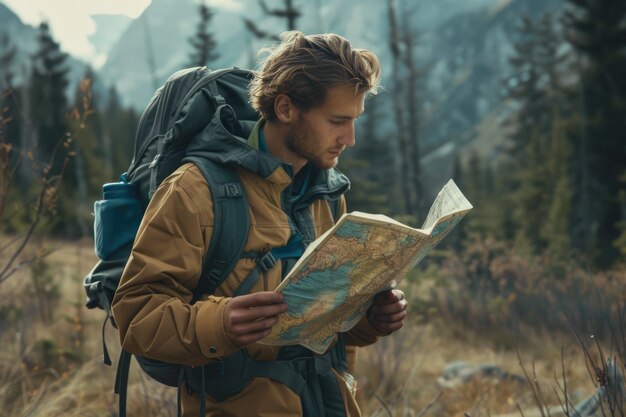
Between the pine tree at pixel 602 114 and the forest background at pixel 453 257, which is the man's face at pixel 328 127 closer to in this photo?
the forest background at pixel 453 257

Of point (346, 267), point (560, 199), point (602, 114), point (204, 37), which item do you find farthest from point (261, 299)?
point (204, 37)

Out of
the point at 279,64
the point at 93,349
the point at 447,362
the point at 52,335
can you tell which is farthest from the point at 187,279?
the point at 447,362

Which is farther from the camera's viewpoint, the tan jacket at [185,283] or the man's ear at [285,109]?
the man's ear at [285,109]

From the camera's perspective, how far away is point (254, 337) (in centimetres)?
176

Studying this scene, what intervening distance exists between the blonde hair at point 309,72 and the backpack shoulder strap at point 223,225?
329 mm

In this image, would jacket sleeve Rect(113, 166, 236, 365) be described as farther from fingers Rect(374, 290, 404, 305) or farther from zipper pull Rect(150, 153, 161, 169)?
fingers Rect(374, 290, 404, 305)

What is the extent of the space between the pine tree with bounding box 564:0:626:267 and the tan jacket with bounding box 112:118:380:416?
1675 centimetres

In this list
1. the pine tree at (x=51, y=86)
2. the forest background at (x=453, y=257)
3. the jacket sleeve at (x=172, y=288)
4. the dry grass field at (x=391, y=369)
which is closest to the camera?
the jacket sleeve at (x=172, y=288)

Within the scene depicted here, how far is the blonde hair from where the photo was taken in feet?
6.93

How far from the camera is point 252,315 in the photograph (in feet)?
5.70

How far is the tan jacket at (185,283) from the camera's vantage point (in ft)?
5.95

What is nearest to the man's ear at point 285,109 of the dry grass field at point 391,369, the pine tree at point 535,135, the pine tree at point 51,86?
the dry grass field at point 391,369

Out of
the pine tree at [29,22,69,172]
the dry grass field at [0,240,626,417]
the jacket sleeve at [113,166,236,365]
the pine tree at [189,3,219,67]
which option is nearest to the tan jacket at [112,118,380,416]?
the jacket sleeve at [113,166,236,365]

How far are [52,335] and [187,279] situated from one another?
19.1ft
